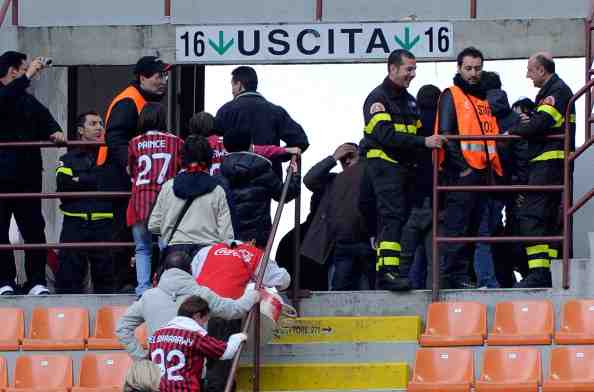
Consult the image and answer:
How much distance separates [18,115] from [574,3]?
4.91m

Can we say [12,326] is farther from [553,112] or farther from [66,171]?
[553,112]

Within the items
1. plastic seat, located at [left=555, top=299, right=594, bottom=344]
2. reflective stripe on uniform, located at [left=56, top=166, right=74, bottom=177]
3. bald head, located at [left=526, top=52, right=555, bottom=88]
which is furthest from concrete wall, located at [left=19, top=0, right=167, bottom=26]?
plastic seat, located at [left=555, top=299, right=594, bottom=344]

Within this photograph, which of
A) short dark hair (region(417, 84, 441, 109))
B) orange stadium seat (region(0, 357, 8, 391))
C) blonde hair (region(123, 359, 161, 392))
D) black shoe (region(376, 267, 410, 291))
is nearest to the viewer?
blonde hair (region(123, 359, 161, 392))

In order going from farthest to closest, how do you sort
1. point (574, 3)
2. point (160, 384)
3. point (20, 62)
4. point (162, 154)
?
point (574, 3) → point (20, 62) → point (162, 154) → point (160, 384)

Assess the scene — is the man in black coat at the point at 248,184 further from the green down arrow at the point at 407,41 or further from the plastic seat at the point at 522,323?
the green down arrow at the point at 407,41

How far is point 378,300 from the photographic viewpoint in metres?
13.9

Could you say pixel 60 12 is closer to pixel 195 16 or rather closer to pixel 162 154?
pixel 195 16

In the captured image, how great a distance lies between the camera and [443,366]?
13047 millimetres

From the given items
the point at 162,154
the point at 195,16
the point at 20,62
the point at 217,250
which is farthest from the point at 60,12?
the point at 217,250

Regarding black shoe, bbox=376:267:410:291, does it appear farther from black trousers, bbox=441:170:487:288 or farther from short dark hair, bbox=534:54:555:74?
short dark hair, bbox=534:54:555:74

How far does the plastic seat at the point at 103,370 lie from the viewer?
1331cm

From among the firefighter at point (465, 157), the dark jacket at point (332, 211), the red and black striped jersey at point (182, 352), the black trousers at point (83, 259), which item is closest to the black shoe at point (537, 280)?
the firefighter at point (465, 157)

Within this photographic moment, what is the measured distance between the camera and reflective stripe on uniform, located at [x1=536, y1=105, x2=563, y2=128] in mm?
14000

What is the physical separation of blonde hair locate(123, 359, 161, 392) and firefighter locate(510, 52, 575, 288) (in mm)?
3416
